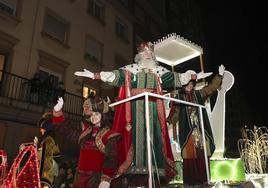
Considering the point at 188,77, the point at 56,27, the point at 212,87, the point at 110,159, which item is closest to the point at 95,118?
the point at 110,159

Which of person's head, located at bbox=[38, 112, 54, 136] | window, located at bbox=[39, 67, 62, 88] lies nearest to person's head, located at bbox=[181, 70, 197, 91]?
person's head, located at bbox=[38, 112, 54, 136]

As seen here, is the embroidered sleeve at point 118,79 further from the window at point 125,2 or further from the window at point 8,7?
the window at point 125,2

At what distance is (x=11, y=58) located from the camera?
8344 mm

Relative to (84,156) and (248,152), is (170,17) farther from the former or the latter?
(84,156)

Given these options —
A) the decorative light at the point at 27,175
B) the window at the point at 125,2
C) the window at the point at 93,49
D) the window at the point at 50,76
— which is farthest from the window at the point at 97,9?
the decorative light at the point at 27,175

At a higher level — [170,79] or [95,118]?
[170,79]

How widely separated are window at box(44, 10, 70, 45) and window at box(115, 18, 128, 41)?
3.32m

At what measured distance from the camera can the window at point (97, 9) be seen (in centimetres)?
1209

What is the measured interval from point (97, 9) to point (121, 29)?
5.88 ft

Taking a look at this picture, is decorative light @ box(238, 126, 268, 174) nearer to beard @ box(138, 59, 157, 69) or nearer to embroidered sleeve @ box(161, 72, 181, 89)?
embroidered sleeve @ box(161, 72, 181, 89)

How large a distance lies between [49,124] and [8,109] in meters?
4.56

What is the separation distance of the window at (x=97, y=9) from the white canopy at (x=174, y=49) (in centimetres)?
747

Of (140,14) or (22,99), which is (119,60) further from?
(22,99)

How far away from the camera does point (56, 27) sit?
10.1 metres
